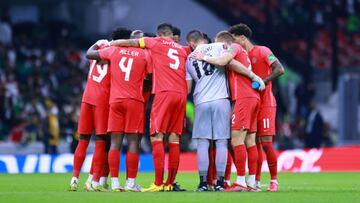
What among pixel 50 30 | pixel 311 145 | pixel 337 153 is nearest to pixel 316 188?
pixel 337 153

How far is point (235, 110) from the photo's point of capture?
17594mm

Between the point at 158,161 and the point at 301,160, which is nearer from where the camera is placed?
the point at 158,161

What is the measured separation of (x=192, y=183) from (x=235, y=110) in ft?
12.8

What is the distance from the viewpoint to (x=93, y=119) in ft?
59.5

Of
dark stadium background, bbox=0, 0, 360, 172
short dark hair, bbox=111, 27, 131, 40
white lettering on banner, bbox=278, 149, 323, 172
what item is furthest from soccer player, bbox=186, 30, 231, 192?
dark stadium background, bbox=0, 0, 360, 172

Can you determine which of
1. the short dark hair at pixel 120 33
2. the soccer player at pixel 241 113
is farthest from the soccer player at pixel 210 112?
the short dark hair at pixel 120 33

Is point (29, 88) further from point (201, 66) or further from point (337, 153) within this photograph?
point (201, 66)

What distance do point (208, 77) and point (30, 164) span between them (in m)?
11.2

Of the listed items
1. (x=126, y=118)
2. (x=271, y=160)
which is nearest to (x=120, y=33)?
(x=126, y=118)

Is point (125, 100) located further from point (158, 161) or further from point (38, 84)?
point (38, 84)

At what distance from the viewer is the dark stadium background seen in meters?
32.3

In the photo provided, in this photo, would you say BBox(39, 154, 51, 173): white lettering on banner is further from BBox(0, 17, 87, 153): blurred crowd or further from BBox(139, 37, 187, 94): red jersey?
BBox(139, 37, 187, 94): red jersey

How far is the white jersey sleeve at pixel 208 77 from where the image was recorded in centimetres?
1758

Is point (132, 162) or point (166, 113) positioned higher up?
point (166, 113)
